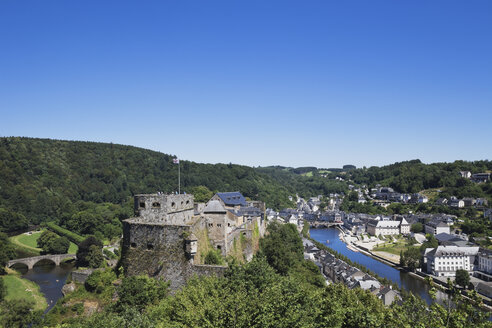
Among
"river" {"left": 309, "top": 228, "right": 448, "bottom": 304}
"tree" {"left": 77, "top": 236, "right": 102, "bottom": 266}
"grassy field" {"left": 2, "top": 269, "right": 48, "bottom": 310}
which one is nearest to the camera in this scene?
"grassy field" {"left": 2, "top": 269, "right": 48, "bottom": 310}

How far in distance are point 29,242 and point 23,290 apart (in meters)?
40.7

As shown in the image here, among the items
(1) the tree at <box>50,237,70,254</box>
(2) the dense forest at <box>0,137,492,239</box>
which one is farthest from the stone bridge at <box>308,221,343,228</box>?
(1) the tree at <box>50,237,70,254</box>

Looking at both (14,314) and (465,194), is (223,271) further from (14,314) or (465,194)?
(465,194)

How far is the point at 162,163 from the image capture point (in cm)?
18362

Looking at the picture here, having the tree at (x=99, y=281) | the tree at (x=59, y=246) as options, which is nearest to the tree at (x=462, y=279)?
the tree at (x=99, y=281)

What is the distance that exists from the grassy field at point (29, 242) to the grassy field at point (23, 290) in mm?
21600

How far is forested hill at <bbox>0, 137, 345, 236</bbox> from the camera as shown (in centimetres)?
11500

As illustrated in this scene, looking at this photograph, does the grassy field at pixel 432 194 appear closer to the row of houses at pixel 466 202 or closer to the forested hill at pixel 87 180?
the row of houses at pixel 466 202

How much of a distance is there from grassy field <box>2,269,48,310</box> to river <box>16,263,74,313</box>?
0.93 m

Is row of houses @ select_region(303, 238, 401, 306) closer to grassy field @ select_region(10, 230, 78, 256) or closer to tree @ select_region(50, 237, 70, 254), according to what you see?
tree @ select_region(50, 237, 70, 254)

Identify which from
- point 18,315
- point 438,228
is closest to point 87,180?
point 18,315

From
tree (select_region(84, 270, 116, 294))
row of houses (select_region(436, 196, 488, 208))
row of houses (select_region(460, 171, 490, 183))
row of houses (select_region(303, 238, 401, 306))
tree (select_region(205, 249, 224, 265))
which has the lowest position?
row of houses (select_region(303, 238, 401, 306))

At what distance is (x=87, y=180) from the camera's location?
155375 millimetres

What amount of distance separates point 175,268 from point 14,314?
26665 mm
